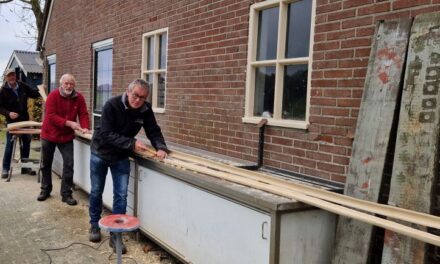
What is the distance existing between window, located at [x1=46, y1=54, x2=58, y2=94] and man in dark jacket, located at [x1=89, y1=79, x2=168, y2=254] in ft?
31.8

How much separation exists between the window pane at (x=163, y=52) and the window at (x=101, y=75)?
2235 millimetres

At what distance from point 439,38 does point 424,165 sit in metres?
0.85

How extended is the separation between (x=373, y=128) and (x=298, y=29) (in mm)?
1461

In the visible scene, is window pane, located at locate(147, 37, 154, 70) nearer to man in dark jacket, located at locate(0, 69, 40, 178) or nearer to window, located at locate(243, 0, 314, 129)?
man in dark jacket, located at locate(0, 69, 40, 178)

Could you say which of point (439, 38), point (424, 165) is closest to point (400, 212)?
point (424, 165)

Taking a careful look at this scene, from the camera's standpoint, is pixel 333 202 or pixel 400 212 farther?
pixel 333 202

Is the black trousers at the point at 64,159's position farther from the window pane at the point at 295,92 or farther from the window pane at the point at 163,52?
the window pane at the point at 295,92

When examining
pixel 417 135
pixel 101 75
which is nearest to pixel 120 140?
pixel 417 135

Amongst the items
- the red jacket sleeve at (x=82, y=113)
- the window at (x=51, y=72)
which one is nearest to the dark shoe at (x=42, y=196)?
the red jacket sleeve at (x=82, y=113)

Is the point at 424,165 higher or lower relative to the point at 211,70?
lower

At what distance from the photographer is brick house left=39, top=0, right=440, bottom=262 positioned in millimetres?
3711

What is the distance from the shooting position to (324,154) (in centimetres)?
390

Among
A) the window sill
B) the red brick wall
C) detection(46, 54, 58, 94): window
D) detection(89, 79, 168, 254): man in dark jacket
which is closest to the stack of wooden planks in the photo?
detection(89, 79, 168, 254): man in dark jacket

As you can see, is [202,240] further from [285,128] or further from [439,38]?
[439,38]
